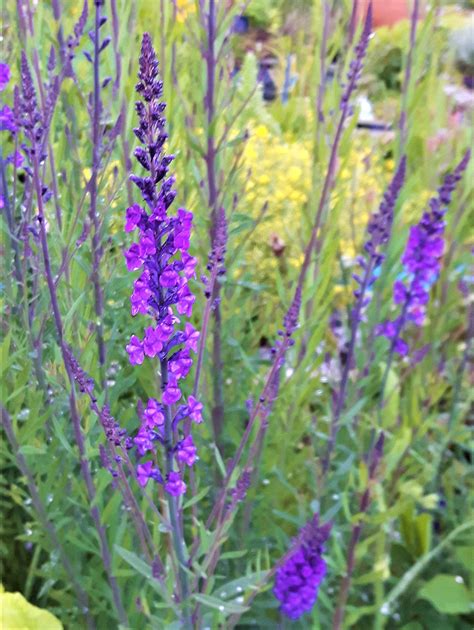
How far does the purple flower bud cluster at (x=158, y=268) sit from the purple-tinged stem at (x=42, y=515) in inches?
12.5

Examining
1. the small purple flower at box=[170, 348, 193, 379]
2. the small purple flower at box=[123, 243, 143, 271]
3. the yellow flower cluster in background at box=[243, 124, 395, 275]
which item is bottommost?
the yellow flower cluster in background at box=[243, 124, 395, 275]

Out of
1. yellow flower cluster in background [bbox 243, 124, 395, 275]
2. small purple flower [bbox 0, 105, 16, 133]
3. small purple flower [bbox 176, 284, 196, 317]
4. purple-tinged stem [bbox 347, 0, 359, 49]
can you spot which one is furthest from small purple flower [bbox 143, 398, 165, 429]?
yellow flower cluster in background [bbox 243, 124, 395, 275]

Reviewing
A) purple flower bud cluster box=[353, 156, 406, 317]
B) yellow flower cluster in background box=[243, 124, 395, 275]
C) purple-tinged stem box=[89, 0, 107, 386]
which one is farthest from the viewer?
yellow flower cluster in background box=[243, 124, 395, 275]

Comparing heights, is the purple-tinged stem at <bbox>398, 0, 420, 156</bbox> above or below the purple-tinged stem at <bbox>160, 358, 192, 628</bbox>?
above

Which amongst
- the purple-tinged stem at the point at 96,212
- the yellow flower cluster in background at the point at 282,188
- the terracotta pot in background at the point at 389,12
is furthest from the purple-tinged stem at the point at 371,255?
the terracotta pot in background at the point at 389,12

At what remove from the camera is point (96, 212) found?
981mm

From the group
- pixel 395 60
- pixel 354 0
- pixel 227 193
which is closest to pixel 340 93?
pixel 354 0

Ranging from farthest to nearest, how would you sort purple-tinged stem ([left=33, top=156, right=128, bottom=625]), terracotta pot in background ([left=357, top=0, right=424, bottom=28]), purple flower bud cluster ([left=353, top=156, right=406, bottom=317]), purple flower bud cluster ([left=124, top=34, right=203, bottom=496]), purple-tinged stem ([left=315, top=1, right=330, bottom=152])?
1. terracotta pot in background ([left=357, top=0, right=424, bottom=28])
2. purple-tinged stem ([left=315, top=1, right=330, bottom=152])
3. purple flower bud cluster ([left=353, top=156, right=406, bottom=317])
4. purple-tinged stem ([left=33, top=156, right=128, bottom=625])
5. purple flower bud cluster ([left=124, top=34, right=203, bottom=496])

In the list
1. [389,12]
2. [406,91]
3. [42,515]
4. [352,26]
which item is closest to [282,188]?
[406,91]

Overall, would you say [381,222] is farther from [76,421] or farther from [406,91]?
Result: [76,421]

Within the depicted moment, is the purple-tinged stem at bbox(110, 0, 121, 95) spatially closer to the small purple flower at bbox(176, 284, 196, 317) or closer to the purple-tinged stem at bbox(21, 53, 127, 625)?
the purple-tinged stem at bbox(21, 53, 127, 625)

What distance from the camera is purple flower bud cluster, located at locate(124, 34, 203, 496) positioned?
0.61 m

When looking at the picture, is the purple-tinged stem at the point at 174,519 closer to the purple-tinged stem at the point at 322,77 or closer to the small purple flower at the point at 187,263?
the small purple flower at the point at 187,263

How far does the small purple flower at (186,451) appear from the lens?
73 cm
